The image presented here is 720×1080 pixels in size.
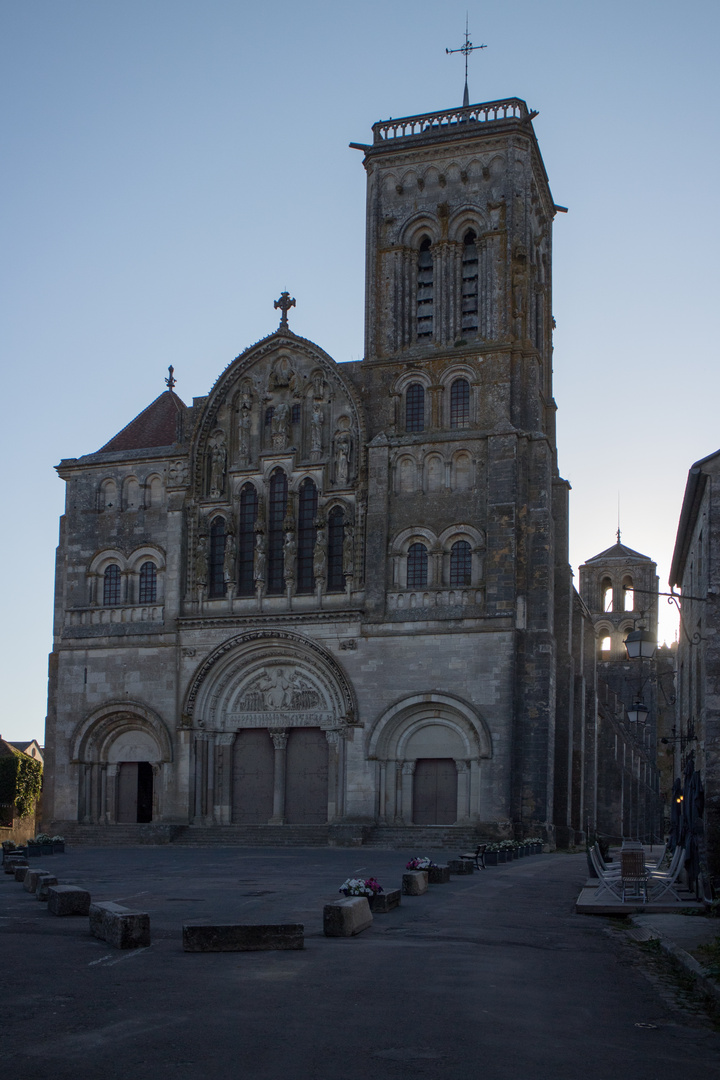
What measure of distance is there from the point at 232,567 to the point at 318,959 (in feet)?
102

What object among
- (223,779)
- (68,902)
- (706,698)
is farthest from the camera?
(223,779)

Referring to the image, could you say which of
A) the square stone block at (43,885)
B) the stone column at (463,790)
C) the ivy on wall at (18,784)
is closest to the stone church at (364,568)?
the stone column at (463,790)

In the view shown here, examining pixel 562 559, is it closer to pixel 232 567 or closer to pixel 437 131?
pixel 232 567

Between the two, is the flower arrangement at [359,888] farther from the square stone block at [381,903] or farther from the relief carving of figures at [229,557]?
the relief carving of figures at [229,557]

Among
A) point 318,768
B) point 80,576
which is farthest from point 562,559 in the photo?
point 80,576

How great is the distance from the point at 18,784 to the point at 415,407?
31614mm

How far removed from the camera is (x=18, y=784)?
6150 cm

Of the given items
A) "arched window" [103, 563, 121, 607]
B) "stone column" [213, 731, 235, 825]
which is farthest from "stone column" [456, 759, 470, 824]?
"arched window" [103, 563, 121, 607]

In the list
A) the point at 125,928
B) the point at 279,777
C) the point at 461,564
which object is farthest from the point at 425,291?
the point at 125,928

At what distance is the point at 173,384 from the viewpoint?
50406 millimetres

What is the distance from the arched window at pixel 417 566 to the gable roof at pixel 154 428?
10.7m

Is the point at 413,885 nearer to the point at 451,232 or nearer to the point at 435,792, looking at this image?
the point at 435,792

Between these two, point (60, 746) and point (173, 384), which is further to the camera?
point (173, 384)

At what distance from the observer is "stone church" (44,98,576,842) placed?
39562mm
